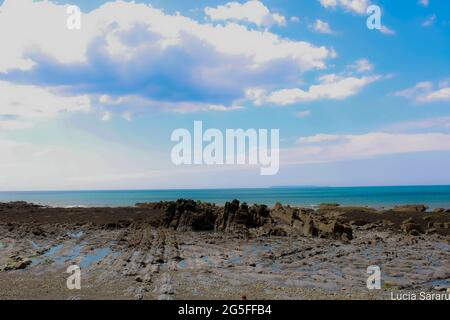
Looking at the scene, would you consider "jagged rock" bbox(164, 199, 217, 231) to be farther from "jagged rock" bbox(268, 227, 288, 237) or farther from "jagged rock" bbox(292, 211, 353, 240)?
"jagged rock" bbox(292, 211, 353, 240)

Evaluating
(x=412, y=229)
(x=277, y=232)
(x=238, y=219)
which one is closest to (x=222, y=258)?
(x=277, y=232)

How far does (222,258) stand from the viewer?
26.1 meters

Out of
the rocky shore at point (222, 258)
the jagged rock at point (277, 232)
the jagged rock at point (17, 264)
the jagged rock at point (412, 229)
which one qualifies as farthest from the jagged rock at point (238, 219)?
the jagged rock at point (17, 264)

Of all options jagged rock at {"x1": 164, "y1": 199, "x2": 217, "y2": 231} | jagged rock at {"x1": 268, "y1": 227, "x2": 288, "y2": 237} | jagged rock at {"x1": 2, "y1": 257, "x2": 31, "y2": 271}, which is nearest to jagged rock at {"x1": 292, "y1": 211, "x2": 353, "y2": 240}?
jagged rock at {"x1": 268, "y1": 227, "x2": 288, "y2": 237}

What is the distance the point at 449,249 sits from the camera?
97.0 feet

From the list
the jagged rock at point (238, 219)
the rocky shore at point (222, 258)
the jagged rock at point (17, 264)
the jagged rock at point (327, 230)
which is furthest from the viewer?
the jagged rock at point (238, 219)

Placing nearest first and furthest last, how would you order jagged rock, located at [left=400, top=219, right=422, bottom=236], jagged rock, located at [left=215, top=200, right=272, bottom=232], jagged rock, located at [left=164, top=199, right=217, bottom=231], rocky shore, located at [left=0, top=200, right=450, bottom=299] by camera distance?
rocky shore, located at [left=0, top=200, right=450, bottom=299], jagged rock, located at [left=400, top=219, right=422, bottom=236], jagged rock, located at [left=215, top=200, right=272, bottom=232], jagged rock, located at [left=164, top=199, right=217, bottom=231]

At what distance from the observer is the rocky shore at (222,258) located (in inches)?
682

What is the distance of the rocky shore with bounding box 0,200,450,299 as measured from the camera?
56.9 ft

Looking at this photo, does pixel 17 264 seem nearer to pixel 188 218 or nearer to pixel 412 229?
pixel 188 218

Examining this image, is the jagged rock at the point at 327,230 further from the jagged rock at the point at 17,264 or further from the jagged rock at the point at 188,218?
the jagged rock at the point at 17,264

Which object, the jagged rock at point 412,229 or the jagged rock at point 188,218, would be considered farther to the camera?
the jagged rock at point 188,218

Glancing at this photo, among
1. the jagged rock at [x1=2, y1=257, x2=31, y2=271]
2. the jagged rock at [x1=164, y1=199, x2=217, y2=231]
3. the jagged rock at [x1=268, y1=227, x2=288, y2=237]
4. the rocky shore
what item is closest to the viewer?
the rocky shore
